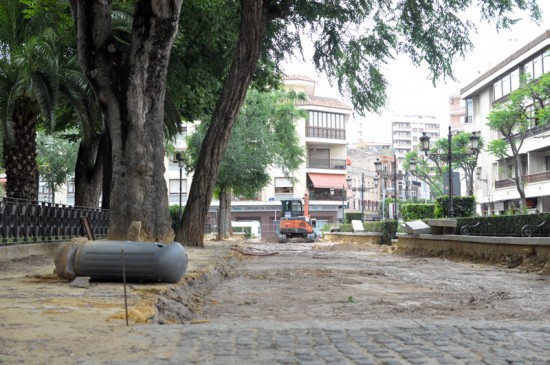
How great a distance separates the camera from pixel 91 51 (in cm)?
1062

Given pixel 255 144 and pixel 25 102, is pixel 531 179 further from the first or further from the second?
pixel 25 102

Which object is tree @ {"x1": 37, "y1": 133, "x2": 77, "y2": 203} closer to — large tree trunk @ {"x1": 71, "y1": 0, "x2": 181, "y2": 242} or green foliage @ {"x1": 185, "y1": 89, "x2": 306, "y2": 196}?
green foliage @ {"x1": 185, "y1": 89, "x2": 306, "y2": 196}

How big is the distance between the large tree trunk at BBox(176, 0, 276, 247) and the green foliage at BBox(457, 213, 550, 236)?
23.3 ft

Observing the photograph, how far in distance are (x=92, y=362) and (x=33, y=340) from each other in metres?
0.76

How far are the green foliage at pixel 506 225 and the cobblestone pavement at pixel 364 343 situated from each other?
9.17 m

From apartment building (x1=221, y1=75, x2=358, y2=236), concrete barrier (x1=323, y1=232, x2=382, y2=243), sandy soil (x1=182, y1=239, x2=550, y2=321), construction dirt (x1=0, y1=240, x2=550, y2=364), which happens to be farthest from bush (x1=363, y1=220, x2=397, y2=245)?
apartment building (x1=221, y1=75, x2=358, y2=236)

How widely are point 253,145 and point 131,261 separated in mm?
31086

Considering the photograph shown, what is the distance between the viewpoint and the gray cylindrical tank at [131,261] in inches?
308

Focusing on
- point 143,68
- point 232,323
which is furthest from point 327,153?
point 232,323

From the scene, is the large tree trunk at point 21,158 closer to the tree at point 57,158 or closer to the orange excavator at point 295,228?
the orange excavator at point 295,228

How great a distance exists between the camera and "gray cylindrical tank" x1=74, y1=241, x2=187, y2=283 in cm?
783

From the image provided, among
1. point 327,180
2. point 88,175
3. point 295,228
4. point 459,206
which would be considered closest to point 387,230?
point 459,206

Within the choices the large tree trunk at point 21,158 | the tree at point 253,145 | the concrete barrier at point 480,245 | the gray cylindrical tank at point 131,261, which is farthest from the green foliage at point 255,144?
the gray cylindrical tank at point 131,261

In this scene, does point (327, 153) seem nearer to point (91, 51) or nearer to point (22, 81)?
point (22, 81)
